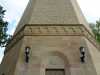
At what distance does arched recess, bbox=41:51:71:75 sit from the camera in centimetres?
1228

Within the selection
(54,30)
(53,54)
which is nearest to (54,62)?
(53,54)

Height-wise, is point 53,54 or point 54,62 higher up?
point 53,54

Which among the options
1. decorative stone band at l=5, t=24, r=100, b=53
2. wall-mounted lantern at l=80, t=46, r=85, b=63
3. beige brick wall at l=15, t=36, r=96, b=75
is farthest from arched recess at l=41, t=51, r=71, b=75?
decorative stone band at l=5, t=24, r=100, b=53

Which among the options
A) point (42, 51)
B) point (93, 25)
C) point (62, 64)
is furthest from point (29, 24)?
point (93, 25)

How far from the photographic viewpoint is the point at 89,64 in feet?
40.3

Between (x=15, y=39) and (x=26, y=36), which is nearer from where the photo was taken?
(x=26, y=36)

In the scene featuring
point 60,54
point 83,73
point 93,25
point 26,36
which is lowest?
point 83,73

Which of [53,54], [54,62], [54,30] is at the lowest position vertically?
[54,62]

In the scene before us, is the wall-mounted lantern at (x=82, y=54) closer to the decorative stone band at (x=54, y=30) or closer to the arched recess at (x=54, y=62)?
the arched recess at (x=54, y=62)

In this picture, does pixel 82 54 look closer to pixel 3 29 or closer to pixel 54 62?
pixel 54 62

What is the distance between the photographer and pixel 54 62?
1246 cm

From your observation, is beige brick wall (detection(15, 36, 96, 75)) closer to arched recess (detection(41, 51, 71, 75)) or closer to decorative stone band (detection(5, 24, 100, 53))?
arched recess (detection(41, 51, 71, 75))

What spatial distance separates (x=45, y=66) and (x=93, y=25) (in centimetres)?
1127

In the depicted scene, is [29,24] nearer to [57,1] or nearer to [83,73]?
[57,1]
